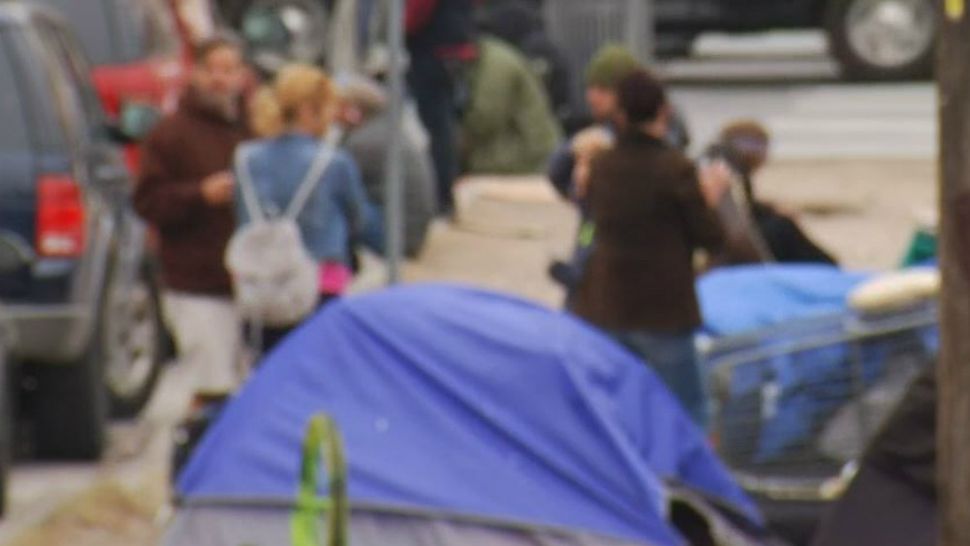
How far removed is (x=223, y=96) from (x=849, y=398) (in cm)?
310

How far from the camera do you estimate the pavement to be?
1091cm

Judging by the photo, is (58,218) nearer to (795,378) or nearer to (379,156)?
(795,378)

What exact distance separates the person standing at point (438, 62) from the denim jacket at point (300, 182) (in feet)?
22.8

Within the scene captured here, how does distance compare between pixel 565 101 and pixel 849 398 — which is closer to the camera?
pixel 849 398

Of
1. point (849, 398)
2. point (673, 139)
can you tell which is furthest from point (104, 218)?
point (849, 398)

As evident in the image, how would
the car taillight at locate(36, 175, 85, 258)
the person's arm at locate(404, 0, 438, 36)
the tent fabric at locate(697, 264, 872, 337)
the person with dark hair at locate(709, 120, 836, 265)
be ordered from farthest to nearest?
the person's arm at locate(404, 0, 438, 36), the person with dark hair at locate(709, 120, 836, 265), the car taillight at locate(36, 175, 85, 258), the tent fabric at locate(697, 264, 872, 337)

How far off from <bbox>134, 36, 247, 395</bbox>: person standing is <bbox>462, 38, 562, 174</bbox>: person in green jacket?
7.78m

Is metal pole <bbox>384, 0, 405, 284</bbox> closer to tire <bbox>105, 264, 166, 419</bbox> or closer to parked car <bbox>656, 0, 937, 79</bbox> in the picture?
tire <bbox>105, 264, 166, 419</bbox>

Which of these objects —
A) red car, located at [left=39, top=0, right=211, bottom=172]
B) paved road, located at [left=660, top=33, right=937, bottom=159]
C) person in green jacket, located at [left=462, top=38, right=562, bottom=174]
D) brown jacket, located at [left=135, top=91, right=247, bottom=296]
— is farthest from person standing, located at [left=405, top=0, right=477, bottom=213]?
brown jacket, located at [left=135, top=91, right=247, bottom=296]

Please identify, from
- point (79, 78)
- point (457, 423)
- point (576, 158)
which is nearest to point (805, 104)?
point (79, 78)

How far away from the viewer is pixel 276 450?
825 cm

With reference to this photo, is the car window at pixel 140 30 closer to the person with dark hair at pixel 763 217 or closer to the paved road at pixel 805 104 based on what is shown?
the person with dark hair at pixel 763 217

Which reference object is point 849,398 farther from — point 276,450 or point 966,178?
point 966,178

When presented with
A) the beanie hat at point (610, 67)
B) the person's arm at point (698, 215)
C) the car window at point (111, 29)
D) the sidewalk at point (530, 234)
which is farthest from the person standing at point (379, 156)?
the person's arm at point (698, 215)
